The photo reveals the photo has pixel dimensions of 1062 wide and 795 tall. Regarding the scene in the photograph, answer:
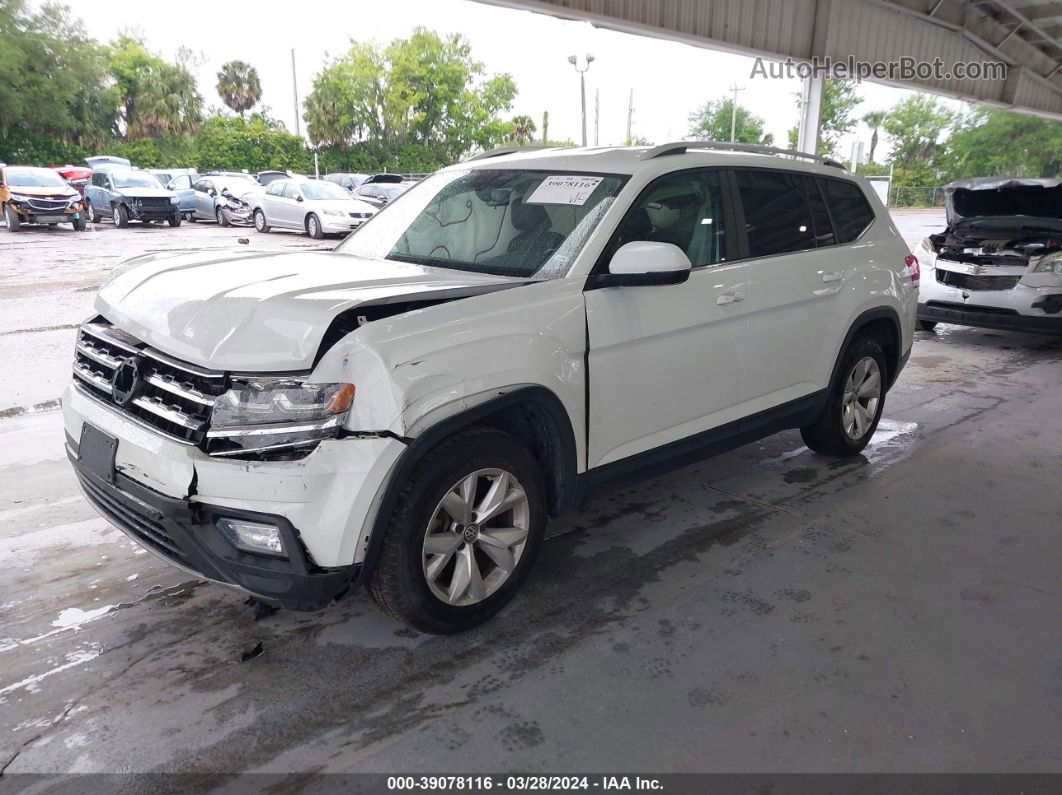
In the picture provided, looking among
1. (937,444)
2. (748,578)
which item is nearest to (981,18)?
(937,444)

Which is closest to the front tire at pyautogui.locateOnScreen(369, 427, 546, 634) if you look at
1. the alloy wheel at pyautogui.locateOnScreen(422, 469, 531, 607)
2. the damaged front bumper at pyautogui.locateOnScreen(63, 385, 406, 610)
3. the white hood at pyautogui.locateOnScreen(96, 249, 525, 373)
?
the alloy wheel at pyautogui.locateOnScreen(422, 469, 531, 607)

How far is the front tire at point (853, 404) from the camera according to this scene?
15.1 ft

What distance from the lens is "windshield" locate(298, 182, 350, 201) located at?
19.2m

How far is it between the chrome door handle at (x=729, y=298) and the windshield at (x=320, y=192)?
17.1m

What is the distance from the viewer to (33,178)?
19.6 m

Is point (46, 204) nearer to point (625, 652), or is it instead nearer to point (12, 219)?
point (12, 219)

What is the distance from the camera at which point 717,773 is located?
2281 mm

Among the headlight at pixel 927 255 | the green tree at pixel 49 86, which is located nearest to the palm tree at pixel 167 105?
the green tree at pixel 49 86

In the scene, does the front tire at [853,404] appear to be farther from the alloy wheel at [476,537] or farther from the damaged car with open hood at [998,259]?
the damaged car with open hood at [998,259]

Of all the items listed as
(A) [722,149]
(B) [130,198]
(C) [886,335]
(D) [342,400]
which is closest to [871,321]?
(C) [886,335]

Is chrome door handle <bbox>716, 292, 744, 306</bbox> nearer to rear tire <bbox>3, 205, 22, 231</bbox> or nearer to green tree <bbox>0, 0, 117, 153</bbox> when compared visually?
rear tire <bbox>3, 205, 22, 231</bbox>

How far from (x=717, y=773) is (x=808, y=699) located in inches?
20.3

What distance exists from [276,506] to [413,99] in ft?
130

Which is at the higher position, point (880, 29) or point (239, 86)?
point (239, 86)
